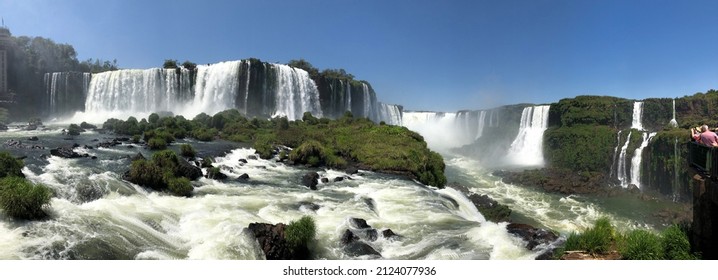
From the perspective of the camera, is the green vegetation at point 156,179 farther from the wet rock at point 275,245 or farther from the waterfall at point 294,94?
the waterfall at point 294,94

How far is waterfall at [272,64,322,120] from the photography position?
61.7 m

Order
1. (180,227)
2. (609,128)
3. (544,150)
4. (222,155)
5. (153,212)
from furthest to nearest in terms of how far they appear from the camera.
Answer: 1. (544,150)
2. (609,128)
3. (222,155)
4. (153,212)
5. (180,227)

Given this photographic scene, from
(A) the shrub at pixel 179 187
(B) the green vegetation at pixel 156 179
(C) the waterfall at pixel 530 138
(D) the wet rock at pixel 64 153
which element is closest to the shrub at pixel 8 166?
(B) the green vegetation at pixel 156 179

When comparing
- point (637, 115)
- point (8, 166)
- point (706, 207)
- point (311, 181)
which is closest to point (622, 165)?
point (637, 115)

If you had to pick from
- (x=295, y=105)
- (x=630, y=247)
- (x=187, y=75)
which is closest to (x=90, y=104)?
(x=187, y=75)

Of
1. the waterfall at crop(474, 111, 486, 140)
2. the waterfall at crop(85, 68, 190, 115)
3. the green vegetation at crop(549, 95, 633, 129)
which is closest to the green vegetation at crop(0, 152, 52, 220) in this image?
the waterfall at crop(85, 68, 190, 115)

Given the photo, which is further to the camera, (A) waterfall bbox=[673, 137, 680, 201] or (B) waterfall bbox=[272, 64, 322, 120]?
(B) waterfall bbox=[272, 64, 322, 120]

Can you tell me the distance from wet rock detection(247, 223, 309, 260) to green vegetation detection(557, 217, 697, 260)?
6094 mm

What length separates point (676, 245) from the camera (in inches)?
328

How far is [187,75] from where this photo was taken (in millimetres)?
60531

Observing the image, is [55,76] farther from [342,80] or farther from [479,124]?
[479,124]

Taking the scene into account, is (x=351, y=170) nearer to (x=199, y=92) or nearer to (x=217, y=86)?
(x=217, y=86)

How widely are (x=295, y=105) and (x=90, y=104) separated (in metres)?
29.5

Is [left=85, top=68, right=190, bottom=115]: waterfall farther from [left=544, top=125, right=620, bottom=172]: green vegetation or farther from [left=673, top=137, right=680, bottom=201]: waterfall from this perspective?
[left=673, top=137, right=680, bottom=201]: waterfall
